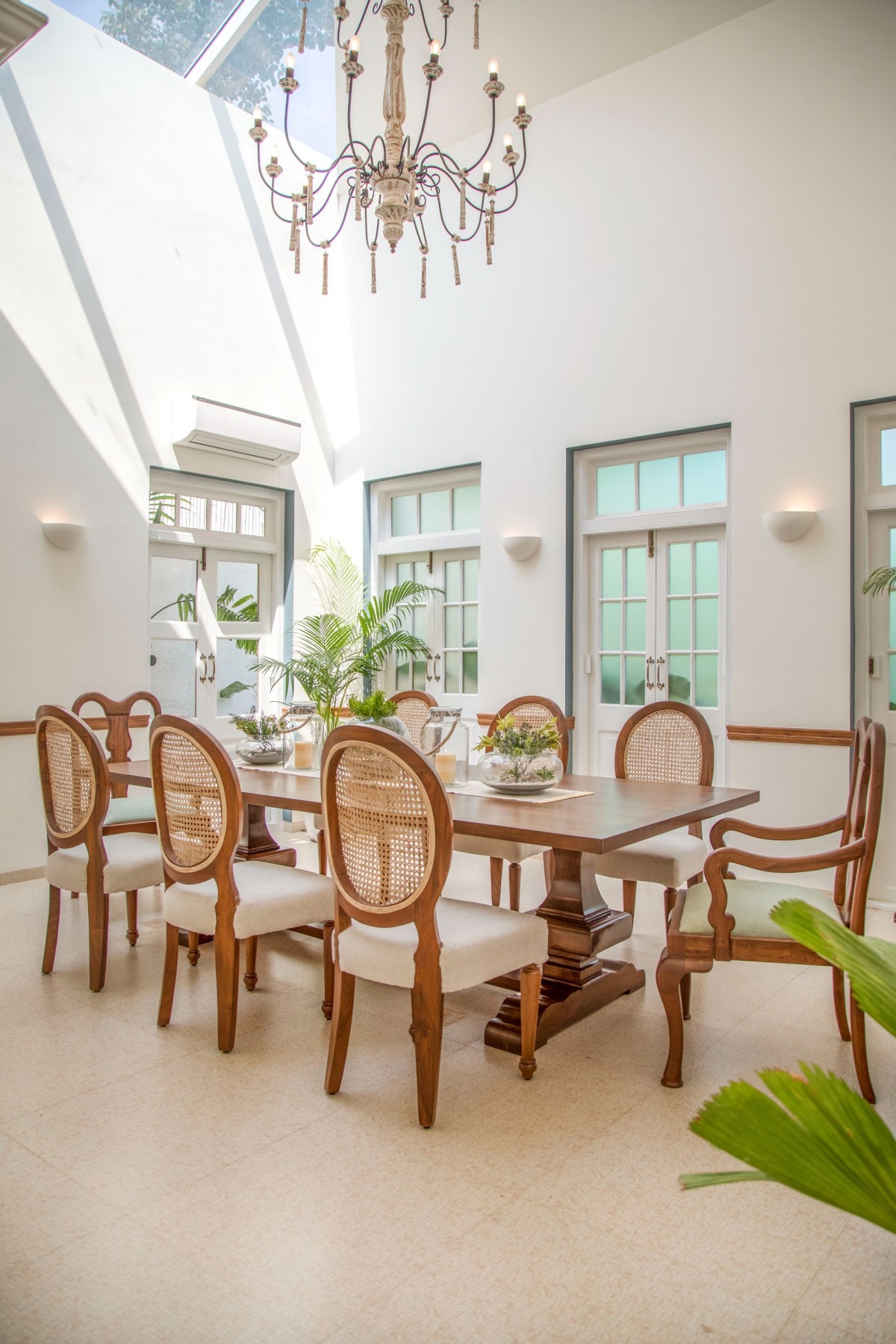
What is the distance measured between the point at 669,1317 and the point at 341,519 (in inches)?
220

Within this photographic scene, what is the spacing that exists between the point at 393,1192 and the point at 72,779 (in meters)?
1.84

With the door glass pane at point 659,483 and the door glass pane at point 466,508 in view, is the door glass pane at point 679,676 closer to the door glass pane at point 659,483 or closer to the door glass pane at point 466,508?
the door glass pane at point 659,483

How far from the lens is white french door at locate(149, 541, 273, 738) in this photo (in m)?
5.57

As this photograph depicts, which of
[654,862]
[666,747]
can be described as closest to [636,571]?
[666,747]

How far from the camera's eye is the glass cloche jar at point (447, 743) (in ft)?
10.5

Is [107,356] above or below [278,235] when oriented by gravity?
below

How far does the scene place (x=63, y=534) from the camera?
4.84 meters

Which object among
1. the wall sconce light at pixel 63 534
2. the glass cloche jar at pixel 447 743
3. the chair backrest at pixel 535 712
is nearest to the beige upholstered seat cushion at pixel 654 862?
the glass cloche jar at pixel 447 743

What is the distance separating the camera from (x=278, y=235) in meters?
6.18

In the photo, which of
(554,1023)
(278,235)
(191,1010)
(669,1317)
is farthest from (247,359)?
(669,1317)

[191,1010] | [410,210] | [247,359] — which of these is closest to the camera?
[191,1010]

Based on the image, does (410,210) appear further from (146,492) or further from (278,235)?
(278,235)

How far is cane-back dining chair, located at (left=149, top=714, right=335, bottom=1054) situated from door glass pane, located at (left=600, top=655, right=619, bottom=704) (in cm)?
285

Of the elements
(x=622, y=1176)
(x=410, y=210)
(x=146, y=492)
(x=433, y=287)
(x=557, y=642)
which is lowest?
(x=622, y=1176)
